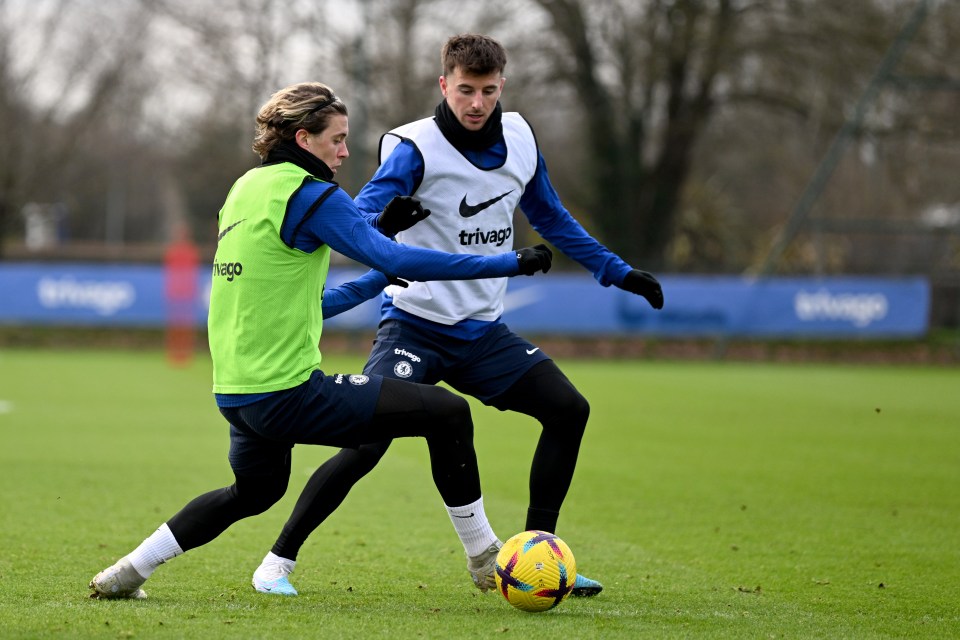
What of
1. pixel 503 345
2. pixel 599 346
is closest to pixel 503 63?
pixel 503 345

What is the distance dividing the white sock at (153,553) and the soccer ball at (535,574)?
1331 mm

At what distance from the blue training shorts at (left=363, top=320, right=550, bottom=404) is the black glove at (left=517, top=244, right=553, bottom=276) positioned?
107cm

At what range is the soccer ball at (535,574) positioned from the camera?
5.03 meters

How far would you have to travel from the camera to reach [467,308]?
5.69 m

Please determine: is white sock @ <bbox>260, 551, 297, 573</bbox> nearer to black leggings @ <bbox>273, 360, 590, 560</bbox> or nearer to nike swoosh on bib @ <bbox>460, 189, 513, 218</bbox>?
black leggings @ <bbox>273, 360, 590, 560</bbox>

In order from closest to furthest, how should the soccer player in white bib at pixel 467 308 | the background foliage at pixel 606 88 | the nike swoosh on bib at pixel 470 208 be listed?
the soccer player in white bib at pixel 467 308
the nike swoosh on bib at pixel 470 208
the background foliage at pixel 606 88

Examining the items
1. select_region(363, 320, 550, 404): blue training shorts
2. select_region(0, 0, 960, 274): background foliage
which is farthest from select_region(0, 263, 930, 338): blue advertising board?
select_region(363, 320, 550, 404): blue training shorts

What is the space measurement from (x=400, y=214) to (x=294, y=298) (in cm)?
57

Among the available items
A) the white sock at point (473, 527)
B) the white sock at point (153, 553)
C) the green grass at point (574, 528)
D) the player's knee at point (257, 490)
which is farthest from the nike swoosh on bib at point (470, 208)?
the white sock at point (153, 553)

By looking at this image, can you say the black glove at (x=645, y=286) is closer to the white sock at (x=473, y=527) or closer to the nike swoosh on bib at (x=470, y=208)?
the nike swoosh on bib at (x=470, y=208)

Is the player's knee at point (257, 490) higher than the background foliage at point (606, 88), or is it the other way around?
the background foliage at point (606, 88)

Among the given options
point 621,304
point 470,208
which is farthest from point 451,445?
point 621,304

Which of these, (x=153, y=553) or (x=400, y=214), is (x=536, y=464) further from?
(x=153, y=553)

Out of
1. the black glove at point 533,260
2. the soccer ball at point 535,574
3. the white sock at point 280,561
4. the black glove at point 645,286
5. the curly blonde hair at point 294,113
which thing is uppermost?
the curly blonde hair at point 294,113
